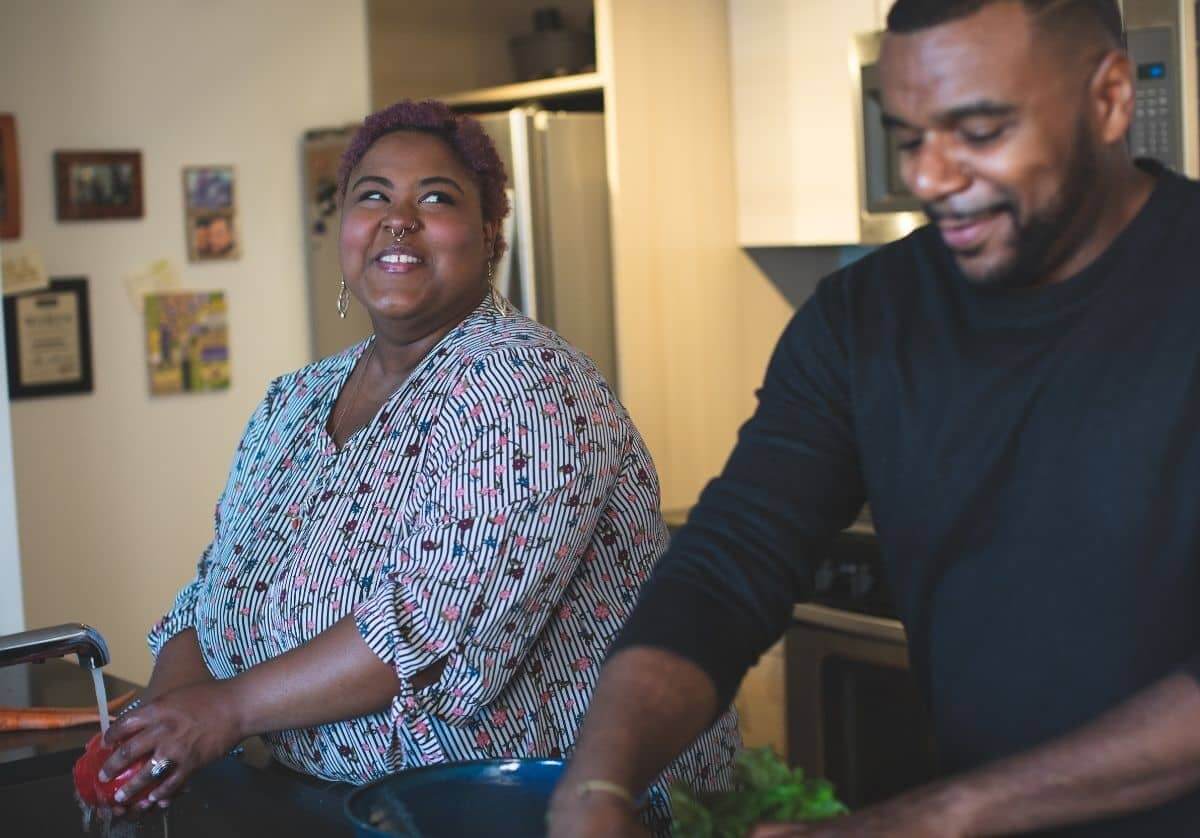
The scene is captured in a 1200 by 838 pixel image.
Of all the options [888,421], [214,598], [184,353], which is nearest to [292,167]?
[184,353]

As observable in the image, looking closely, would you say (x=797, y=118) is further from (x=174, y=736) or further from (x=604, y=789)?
(x=604, y=789)

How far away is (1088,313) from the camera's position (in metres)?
1.20

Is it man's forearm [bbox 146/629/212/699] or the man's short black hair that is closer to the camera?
the man's short black hair

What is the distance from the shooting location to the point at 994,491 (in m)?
1.21

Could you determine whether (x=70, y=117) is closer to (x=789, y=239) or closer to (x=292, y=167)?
(x=292, y=167)

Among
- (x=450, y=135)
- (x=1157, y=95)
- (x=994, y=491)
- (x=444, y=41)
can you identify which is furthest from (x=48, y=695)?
(x=444, y=41)

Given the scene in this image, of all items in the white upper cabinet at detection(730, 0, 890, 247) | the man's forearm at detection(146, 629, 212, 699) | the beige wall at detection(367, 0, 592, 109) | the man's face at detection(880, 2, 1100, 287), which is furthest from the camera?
the beige wall at detection(367, 0, 592, 109)

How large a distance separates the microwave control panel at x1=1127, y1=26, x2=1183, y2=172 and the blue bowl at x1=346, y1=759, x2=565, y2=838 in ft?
6.43

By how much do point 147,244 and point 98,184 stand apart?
7.1 inches

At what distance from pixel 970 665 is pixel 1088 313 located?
293mm

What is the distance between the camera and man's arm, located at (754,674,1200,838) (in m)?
1.03

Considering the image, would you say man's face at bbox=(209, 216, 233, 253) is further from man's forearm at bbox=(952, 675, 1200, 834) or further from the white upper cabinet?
man's forearm at bbox=(952, 675, 1200, 834)

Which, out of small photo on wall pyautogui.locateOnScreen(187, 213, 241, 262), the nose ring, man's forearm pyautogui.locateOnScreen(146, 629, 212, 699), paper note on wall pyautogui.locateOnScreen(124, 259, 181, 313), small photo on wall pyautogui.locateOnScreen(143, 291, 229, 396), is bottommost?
man's forearm pyautogui.locateOnScreen(146, 629, 212, 699)

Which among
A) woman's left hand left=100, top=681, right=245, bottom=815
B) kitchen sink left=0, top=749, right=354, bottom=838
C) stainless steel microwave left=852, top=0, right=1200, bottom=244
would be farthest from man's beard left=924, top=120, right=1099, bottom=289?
stainless steel microwave left=852, top=0, right=1200, bottom=244
